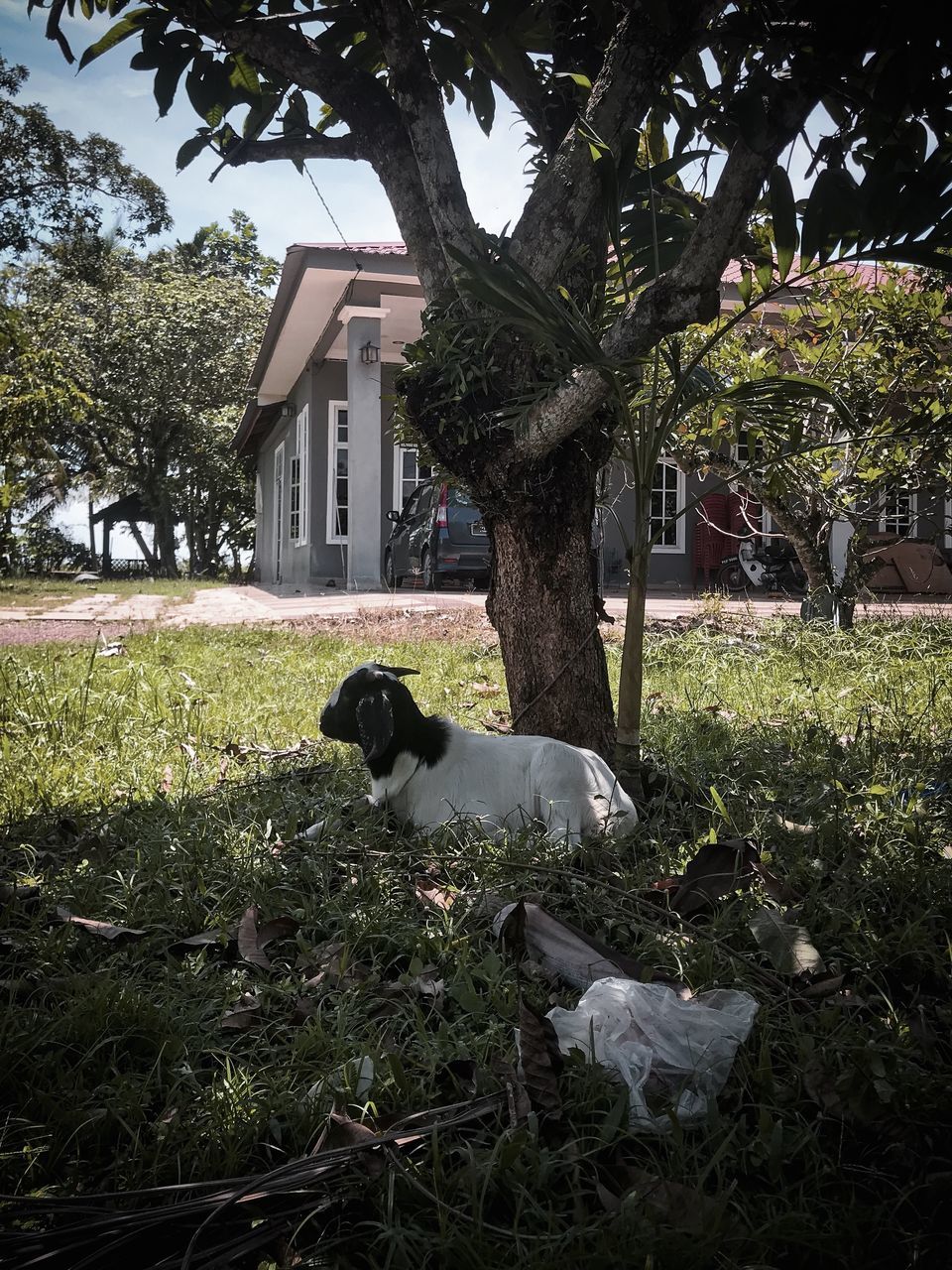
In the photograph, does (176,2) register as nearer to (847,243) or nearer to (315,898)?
(847,243)

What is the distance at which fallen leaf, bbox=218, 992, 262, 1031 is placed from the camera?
164 centimetres

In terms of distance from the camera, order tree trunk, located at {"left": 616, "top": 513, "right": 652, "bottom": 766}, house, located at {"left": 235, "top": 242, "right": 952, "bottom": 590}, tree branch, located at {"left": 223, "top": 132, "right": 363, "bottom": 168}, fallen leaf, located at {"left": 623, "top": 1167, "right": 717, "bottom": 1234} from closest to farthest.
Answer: fallen leaf, located at {"left": 623, "top": 1167, "right": 717, "bottom": 1234}
tree trunk, located at {"left": 616, "top": 513, "right": 652, "bottom": 766}
tree branch, located at {"left": 223, "top": 132, "right": 363, "bottom": 168}
house, located at {"left": 235, "top": 242, "right": 952, "bottom": 590}

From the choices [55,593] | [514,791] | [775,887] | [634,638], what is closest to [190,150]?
[634,638]

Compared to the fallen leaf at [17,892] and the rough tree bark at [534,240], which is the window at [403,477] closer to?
the rough tree bark at [534,240]

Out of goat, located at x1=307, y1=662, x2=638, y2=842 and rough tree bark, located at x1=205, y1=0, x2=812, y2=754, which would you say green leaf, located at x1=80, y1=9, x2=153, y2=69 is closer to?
rough tree bark, located at x1=205, y1=0, x2=812, y2=754

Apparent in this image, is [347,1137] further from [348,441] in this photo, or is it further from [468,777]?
[348,441]

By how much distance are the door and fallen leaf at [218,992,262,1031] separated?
16.8m

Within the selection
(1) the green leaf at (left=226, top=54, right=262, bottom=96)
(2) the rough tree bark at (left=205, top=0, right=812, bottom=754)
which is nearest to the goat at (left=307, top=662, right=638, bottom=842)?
(2) the rough tree bark at (left=205, top=0, right=812, bottom=754)

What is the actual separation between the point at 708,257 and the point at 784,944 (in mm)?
1840

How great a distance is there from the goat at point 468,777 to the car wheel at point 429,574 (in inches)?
372

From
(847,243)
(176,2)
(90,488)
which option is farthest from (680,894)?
(90,488)

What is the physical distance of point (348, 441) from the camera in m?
11.1

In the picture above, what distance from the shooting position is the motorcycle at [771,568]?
13023 millimetres

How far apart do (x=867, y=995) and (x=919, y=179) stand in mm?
1932
